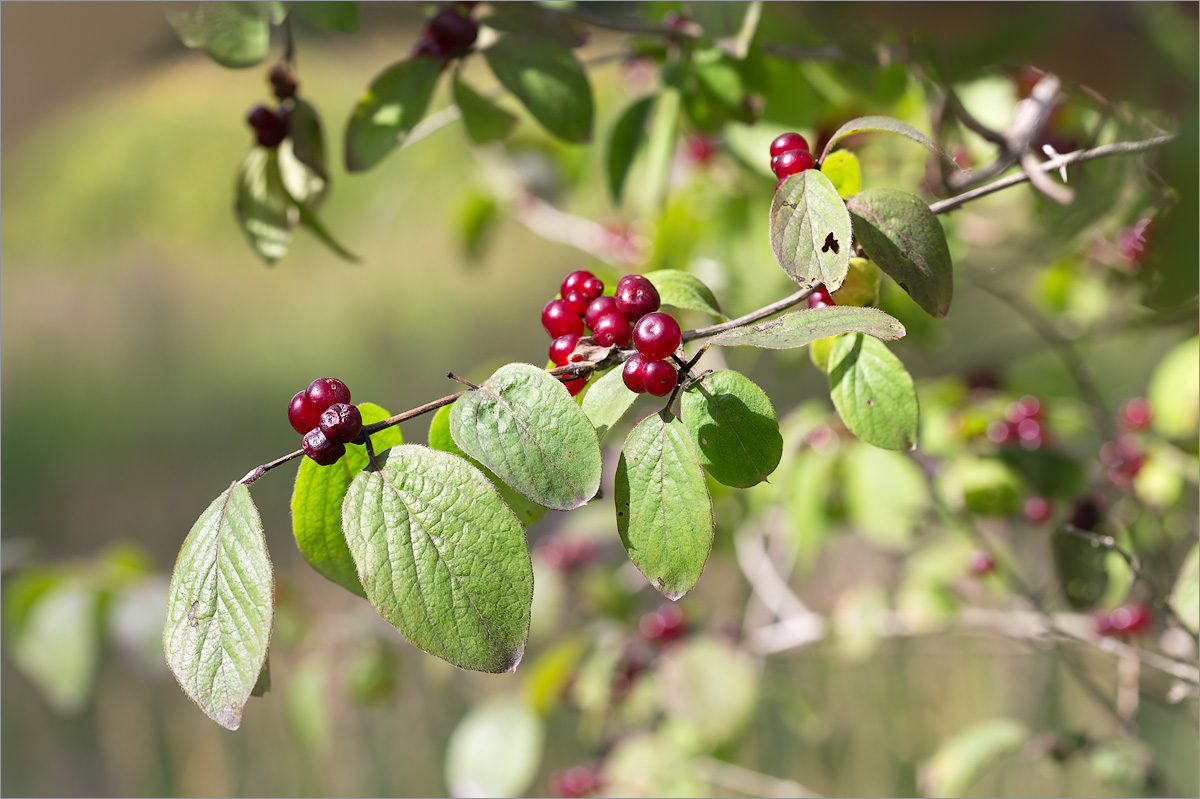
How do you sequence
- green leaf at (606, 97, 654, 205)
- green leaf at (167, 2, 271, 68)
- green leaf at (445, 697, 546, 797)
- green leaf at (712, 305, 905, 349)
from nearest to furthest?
green leaf at (712, 305, 905, 349) → green leaf at (167, 2, 271, 68) → green leaf at (606, 97, 654, 205) → green leaf at (445, 697, 546, 797)

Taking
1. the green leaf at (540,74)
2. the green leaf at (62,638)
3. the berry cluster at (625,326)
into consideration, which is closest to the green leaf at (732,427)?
the berry cluster at (625,326)

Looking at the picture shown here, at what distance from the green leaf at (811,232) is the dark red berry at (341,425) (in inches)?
6.3

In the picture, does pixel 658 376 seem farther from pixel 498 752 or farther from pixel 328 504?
pixel 498 752

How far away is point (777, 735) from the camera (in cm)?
145

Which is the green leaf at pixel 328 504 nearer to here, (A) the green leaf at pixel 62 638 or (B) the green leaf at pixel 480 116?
(B) the green leaf at pixel 480 116

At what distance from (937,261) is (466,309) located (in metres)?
3.05

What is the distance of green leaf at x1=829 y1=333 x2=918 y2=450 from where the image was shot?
38cm

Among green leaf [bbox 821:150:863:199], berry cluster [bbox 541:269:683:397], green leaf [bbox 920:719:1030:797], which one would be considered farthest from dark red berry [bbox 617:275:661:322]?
green leaf [bbox 920:719:1030:797]

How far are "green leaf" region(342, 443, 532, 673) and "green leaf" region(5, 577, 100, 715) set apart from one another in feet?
2.66

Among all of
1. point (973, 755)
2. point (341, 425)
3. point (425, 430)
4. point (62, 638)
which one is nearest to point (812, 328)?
point (341, 425)

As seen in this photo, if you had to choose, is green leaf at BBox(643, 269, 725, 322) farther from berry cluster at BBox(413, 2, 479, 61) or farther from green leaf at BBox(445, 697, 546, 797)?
green leaf at BBox(445, 697, 546, 797)

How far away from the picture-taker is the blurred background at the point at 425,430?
0.84m

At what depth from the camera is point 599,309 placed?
14.3 inches

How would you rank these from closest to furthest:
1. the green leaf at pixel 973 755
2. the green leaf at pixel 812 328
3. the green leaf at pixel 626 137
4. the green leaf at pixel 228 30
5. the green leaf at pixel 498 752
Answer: the green leaf at pixel 812 328 < the green leaf at pixel 228 30 < the green leaf at pixel 626 137 < the green leaf at pixel 973 755 < the green leaf at pixel 498 752
